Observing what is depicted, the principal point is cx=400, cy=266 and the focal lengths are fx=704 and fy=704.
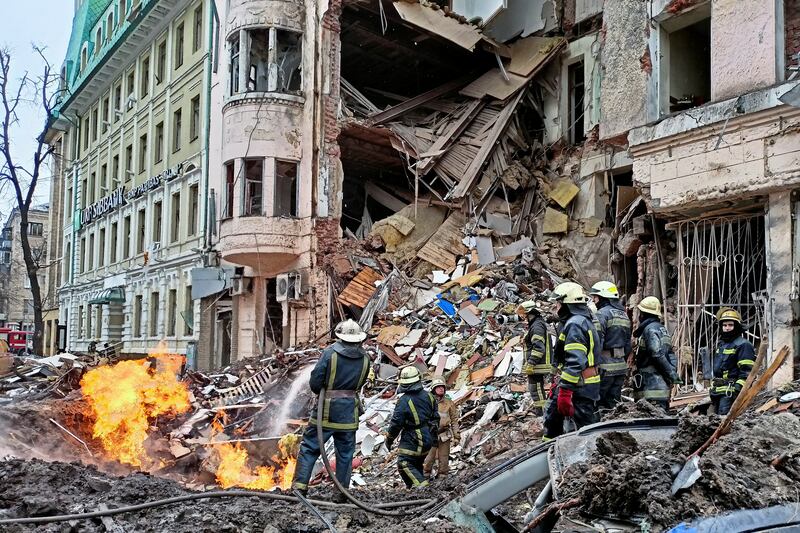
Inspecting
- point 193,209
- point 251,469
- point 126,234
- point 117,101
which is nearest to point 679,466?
point 251,469

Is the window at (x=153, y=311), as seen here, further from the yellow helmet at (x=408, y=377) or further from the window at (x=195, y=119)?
the yellow helmet at (x=408, y=377)

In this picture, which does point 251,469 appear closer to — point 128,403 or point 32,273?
point 128,403

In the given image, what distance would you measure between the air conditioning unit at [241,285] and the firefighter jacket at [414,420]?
489 inches

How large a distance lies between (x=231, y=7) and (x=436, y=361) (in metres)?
11.9

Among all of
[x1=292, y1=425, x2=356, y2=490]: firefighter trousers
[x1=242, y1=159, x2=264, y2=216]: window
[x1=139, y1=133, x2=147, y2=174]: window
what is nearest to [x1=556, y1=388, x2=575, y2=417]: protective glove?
[x1=292, y1=425, x2=356, y2=490]: firefighter trousers

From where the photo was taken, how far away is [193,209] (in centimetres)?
2339

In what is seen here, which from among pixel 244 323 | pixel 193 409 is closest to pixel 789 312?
pixel 193 409

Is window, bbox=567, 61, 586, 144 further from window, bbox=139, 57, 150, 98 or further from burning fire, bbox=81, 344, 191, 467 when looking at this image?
window, bbox=139, 57, 150, 98

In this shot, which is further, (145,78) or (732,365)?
(145,78)

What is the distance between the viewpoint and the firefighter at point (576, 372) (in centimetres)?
652

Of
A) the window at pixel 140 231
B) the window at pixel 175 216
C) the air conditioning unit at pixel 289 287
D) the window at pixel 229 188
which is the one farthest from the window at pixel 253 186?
the window at pixel 140 231

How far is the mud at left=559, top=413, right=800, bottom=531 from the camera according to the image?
9.67 ft

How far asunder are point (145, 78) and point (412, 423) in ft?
83.3

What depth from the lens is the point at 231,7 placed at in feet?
63.2
